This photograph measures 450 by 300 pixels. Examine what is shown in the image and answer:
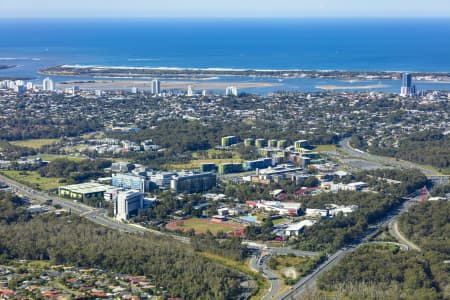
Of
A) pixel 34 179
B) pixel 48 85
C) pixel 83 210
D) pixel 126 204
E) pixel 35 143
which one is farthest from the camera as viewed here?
pixel 48 85

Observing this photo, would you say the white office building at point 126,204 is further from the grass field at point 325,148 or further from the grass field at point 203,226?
the grass field at point 325,148

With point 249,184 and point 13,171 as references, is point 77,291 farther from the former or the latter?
point 13,171

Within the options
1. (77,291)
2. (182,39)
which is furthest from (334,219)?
(182,39)

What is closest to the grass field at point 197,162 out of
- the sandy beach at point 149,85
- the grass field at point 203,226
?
the grass field at point 203,226

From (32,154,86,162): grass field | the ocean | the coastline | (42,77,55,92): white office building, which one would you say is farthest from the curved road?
the coastline

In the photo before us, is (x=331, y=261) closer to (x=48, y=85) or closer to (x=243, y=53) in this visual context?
(x=48, y=85)

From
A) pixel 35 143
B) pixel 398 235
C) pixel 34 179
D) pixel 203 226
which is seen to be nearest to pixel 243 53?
pixel 35 143

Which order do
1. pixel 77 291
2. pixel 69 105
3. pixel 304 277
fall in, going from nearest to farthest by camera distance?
pixel 77 291 < pixel 304 277 < pixel 69 105
